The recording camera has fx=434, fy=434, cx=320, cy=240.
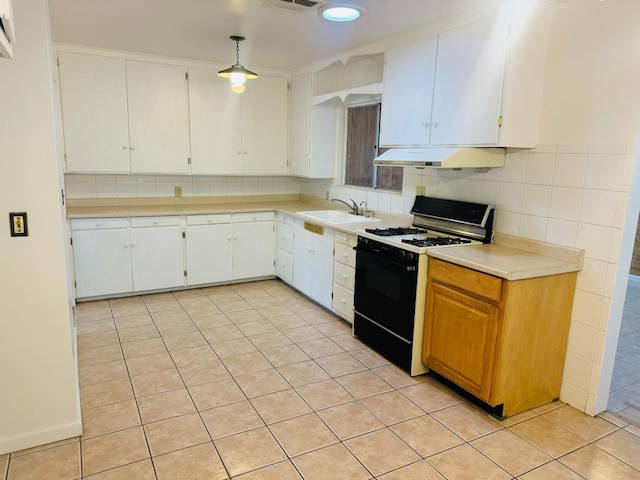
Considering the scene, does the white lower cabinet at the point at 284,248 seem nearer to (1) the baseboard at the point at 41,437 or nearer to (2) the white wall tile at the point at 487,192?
(2) the white wall tile at the point at 487,192

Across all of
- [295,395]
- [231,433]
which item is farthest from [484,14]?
[231,433]

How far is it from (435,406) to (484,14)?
7.95 ft

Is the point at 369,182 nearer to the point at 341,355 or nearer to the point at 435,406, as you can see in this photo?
the point at 341,355

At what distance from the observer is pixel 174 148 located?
180 inches

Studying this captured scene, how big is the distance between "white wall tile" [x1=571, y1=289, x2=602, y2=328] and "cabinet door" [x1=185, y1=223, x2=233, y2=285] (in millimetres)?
3325

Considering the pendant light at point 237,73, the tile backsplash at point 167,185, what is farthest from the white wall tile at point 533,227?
the tile backsplash at point 167,185

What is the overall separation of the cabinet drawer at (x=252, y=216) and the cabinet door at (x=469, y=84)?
2346 millimetres

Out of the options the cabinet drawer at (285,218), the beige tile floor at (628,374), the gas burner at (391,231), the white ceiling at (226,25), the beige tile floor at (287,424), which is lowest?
the beige tile floor at (287,424)

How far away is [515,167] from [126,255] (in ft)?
11.7

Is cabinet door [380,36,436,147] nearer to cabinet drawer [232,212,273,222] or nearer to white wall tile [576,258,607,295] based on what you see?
white wall tile [576,258,607,295]

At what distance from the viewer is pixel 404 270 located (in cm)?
293

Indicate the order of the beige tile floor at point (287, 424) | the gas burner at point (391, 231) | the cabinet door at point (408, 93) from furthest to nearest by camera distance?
1. the gas burner at point (391, 231)
2. the cabinet door at point (408, 93)
3. the beige tile floor at point (287, 424)

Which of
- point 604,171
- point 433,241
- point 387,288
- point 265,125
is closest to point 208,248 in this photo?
point 265,125

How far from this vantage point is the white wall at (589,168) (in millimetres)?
2334
